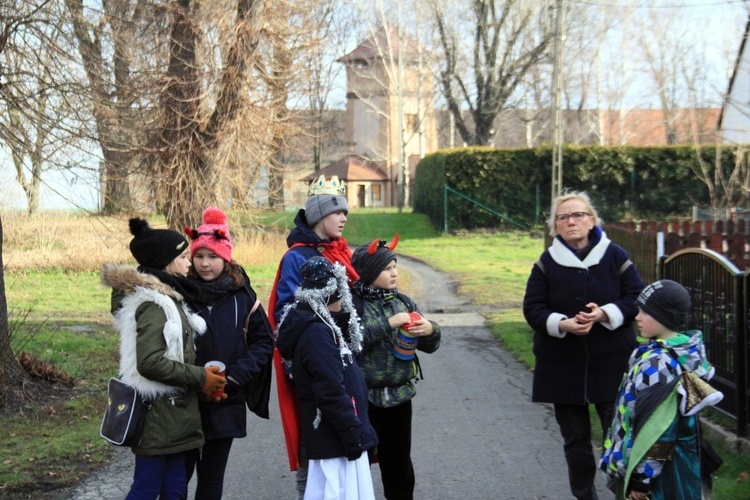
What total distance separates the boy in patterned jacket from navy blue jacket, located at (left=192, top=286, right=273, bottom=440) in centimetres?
193

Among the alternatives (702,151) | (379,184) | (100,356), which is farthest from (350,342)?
(379,184)

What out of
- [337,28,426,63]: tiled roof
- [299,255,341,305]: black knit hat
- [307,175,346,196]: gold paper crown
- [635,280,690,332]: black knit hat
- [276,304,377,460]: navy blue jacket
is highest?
[337,28,426,63]: tiled roof

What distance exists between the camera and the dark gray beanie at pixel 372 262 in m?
4.25

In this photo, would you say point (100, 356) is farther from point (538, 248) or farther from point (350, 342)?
point (538, 248)

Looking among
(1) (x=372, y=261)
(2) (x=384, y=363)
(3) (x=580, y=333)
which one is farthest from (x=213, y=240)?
(3) (x=580, y=333)

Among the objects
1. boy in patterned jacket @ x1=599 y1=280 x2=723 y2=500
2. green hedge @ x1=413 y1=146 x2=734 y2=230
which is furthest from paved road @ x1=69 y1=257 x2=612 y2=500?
green hedge @ x1=413 y1=146 x2=734 y2=230

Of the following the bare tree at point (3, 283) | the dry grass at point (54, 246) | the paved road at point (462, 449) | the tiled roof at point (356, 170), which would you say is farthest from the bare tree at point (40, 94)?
the tiled roof at point (356, 170)

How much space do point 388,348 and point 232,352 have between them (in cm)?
86

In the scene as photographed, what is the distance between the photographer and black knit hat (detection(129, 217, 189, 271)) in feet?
13.3

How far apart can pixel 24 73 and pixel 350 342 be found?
526cm

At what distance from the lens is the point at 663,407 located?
11.7 ft

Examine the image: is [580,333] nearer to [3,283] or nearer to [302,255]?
[302,255]

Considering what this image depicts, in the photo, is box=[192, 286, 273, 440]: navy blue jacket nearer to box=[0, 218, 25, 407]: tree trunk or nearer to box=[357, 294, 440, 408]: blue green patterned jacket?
box=[357, 294, 440, 408]: blue green patterned jacket

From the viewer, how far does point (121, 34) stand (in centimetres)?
908
